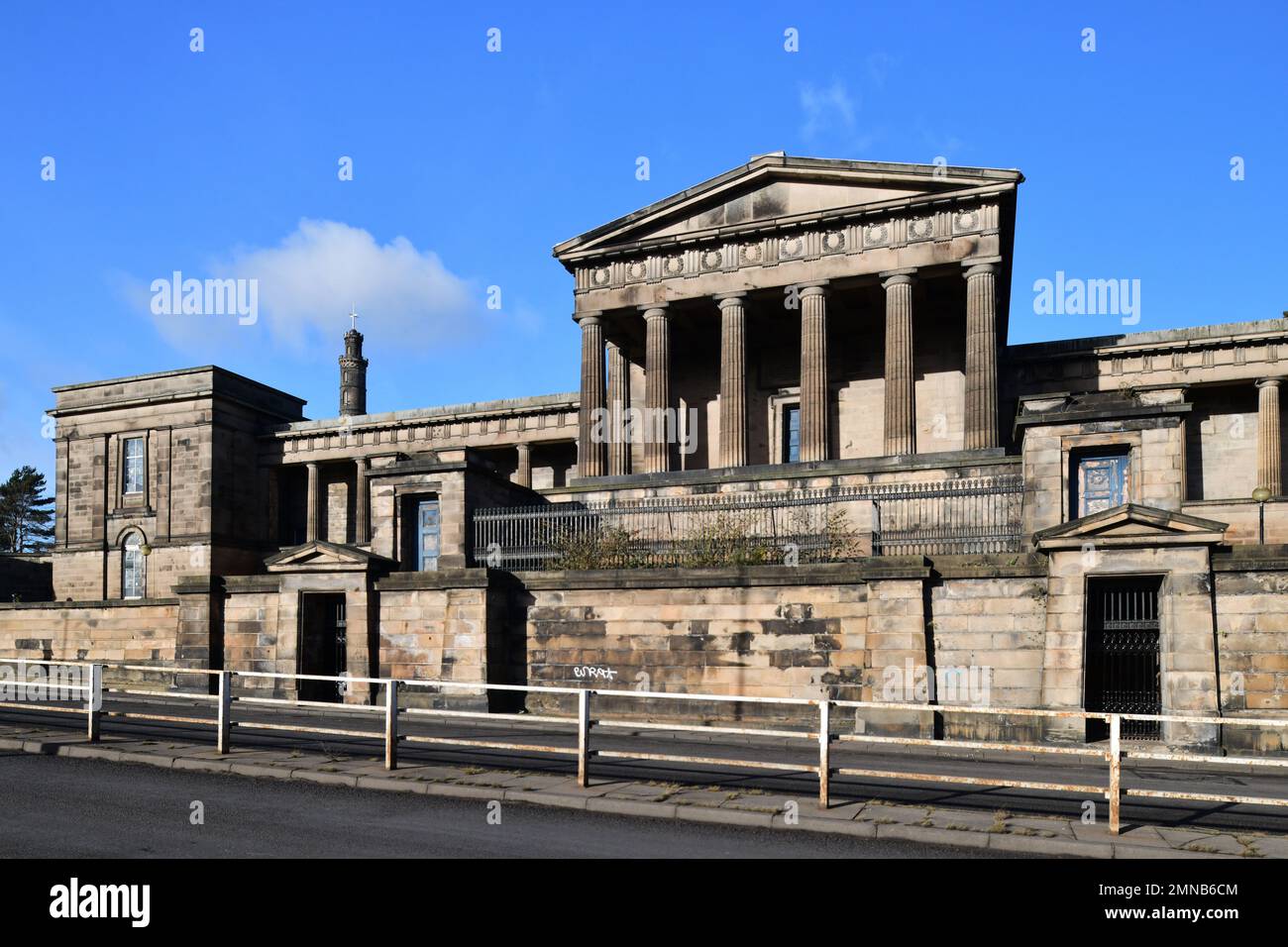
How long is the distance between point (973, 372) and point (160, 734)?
71.7 feet

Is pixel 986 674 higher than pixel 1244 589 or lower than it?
lower

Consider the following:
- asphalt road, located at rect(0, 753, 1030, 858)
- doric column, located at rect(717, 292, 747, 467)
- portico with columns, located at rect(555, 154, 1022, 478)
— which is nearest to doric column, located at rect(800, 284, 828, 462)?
portico with columns, located at rect(555, 154, 1022, 478)

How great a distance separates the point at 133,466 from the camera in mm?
46438

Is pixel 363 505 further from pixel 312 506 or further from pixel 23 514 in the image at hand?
pixel 23 514

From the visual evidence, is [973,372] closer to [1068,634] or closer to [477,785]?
[1068,634]

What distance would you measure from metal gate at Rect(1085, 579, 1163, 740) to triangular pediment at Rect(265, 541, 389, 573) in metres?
14.0

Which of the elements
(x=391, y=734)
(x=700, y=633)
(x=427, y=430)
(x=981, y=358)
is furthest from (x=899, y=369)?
(x=427, y=430)

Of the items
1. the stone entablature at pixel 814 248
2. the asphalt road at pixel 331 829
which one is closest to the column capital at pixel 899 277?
the stone entablature at pixel 814 248

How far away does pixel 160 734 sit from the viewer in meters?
15.6

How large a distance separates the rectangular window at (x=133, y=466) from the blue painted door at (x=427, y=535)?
A: 28.3m

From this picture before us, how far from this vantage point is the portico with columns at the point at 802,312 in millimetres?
29453

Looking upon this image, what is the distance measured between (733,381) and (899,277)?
5.56 metres

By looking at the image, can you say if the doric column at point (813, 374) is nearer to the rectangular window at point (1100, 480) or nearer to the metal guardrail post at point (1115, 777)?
the rectangular window at point (1100, 480)
